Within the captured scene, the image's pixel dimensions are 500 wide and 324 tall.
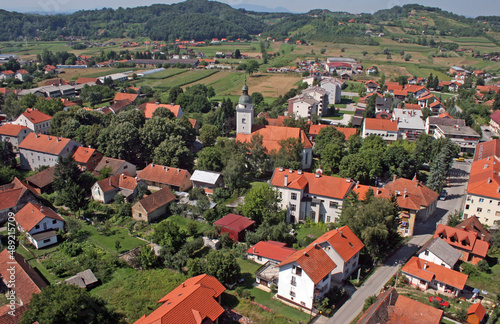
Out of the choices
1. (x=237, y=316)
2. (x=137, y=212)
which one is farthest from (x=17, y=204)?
(x=237, y=316)

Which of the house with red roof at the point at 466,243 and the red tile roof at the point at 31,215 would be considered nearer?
the house with red roof at the point at 466,243

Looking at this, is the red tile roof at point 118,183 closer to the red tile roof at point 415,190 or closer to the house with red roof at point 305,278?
the house with red roof at point 305,278

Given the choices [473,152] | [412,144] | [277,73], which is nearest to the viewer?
[412,144]

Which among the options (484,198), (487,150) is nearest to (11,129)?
(484,198)

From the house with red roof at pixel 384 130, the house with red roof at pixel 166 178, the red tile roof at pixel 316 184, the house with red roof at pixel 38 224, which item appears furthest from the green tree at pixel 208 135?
the house with red roof at pixel 38 224

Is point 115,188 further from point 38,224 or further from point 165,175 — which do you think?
point 38,224

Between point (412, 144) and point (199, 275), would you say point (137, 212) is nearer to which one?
point (199, 275)

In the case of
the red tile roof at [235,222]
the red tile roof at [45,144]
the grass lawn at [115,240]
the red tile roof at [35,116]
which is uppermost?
the red tile roof at [35,116]

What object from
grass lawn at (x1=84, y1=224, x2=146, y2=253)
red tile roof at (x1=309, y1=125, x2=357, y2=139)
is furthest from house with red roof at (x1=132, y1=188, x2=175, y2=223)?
red tile roof at (x1=309, y1=125, x2=357, y2=139)
